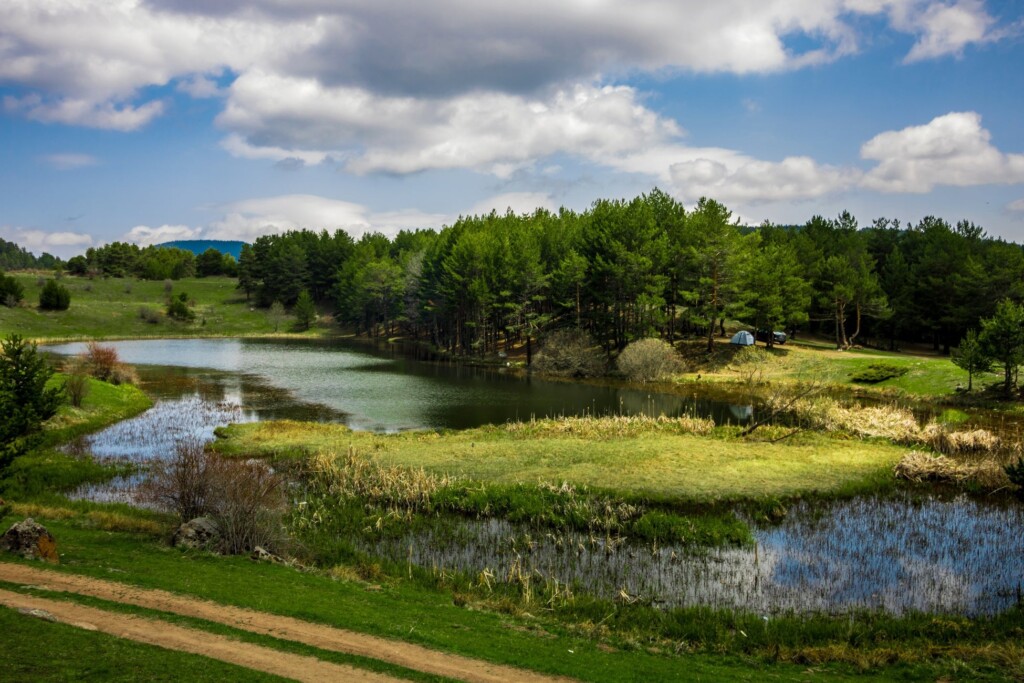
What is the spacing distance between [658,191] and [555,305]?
808 inches

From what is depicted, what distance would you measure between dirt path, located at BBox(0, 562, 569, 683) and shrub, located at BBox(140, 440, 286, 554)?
3.78 metres

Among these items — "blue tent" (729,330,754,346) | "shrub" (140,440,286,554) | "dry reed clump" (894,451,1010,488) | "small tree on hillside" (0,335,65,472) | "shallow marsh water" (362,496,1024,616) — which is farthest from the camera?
"blue tent" (729,330,754,346)

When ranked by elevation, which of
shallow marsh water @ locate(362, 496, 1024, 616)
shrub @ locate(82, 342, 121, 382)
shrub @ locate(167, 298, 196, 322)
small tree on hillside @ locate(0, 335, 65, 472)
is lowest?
shallow marsh water @ locate(362, 496, 1024, 616)

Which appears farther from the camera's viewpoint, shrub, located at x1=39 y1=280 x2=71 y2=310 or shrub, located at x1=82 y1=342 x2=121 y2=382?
shrub, located at x1=39 y1=280 x2=71 y2=310

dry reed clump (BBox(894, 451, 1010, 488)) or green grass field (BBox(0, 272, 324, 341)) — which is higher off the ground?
green grass field (BBox(0, 272, 324, 341))

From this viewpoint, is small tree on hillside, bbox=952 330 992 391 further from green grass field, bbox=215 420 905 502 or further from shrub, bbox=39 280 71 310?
shrub, bbox=39 280 71 310

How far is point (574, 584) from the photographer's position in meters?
17.4

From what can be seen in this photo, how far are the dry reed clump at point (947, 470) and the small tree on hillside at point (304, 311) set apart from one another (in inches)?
4828

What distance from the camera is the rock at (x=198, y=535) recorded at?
1805 centimetres

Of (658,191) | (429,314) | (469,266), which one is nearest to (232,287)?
(429,314)

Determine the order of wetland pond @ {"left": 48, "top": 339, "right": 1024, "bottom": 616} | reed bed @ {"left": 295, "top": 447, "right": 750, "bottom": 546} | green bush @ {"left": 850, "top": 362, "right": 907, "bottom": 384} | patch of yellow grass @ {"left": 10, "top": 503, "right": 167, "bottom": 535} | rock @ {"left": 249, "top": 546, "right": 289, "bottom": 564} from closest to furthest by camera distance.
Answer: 1. wetland pond @ {"left": 48, "top": 339, "right": 1024, "bottom": 616}
2. rock @ {"left": 249, "top": 546, "right": 289, "bottom": 564}
3. patch of yellow grass @ {"left": 10, "top": 503, "right": 167, "bottom": 535}
4. reed bed @ {"left": 295, "top": 447, "right": 750, "bottom": 546}
5. green bush @ {"left": 850, "top": 362, "right": 907, "bottom": 384}

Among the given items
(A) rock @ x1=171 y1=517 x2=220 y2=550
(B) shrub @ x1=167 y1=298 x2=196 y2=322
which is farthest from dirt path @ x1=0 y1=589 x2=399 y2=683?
(B) shrub @ x1=167 y1=298 x2=196 y2=322

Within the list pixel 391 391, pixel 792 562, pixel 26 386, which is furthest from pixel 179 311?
pixel 792 562

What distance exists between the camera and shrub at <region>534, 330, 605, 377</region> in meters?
70.4
